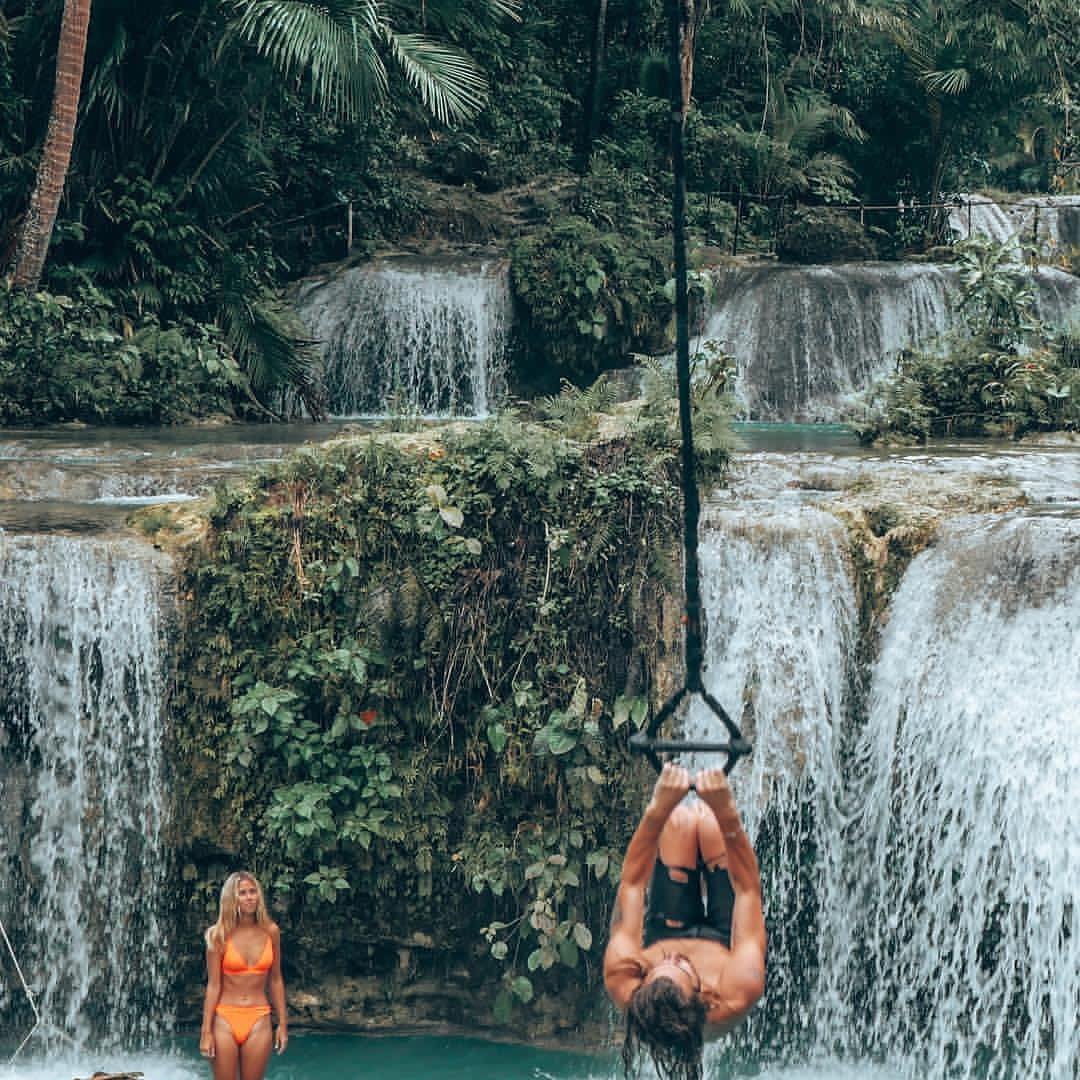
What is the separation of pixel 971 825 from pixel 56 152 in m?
9.76

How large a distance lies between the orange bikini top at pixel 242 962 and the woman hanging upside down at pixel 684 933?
299cm

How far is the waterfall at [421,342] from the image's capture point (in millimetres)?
16750

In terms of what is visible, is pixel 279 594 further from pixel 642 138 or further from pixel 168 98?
→ pixel 642 138

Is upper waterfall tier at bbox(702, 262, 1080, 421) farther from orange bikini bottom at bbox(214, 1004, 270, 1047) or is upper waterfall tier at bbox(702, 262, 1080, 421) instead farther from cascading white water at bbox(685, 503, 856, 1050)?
orange bikini bottom at bbox(214, 1004, 270, 1047)

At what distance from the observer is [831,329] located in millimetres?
16703

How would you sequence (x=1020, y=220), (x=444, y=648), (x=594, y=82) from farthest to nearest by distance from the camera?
(x=1020, y=220), (x=594, y=82), (x=444, y=648)

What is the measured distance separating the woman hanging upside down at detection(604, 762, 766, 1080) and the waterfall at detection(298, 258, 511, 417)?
12.2 m

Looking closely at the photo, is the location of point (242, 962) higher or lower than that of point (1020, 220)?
lower

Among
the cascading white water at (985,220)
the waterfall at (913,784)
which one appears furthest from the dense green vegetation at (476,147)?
the waterfall at (913,784)

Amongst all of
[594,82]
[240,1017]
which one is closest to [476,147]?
[594,82]

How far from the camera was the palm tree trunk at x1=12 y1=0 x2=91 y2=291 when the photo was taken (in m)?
13.3

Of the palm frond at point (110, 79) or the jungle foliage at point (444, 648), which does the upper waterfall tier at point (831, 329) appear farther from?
the jungle foliage at point (444, 648)

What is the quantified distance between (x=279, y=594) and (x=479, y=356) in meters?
8.56

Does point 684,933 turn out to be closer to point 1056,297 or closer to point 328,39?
point 328,39
